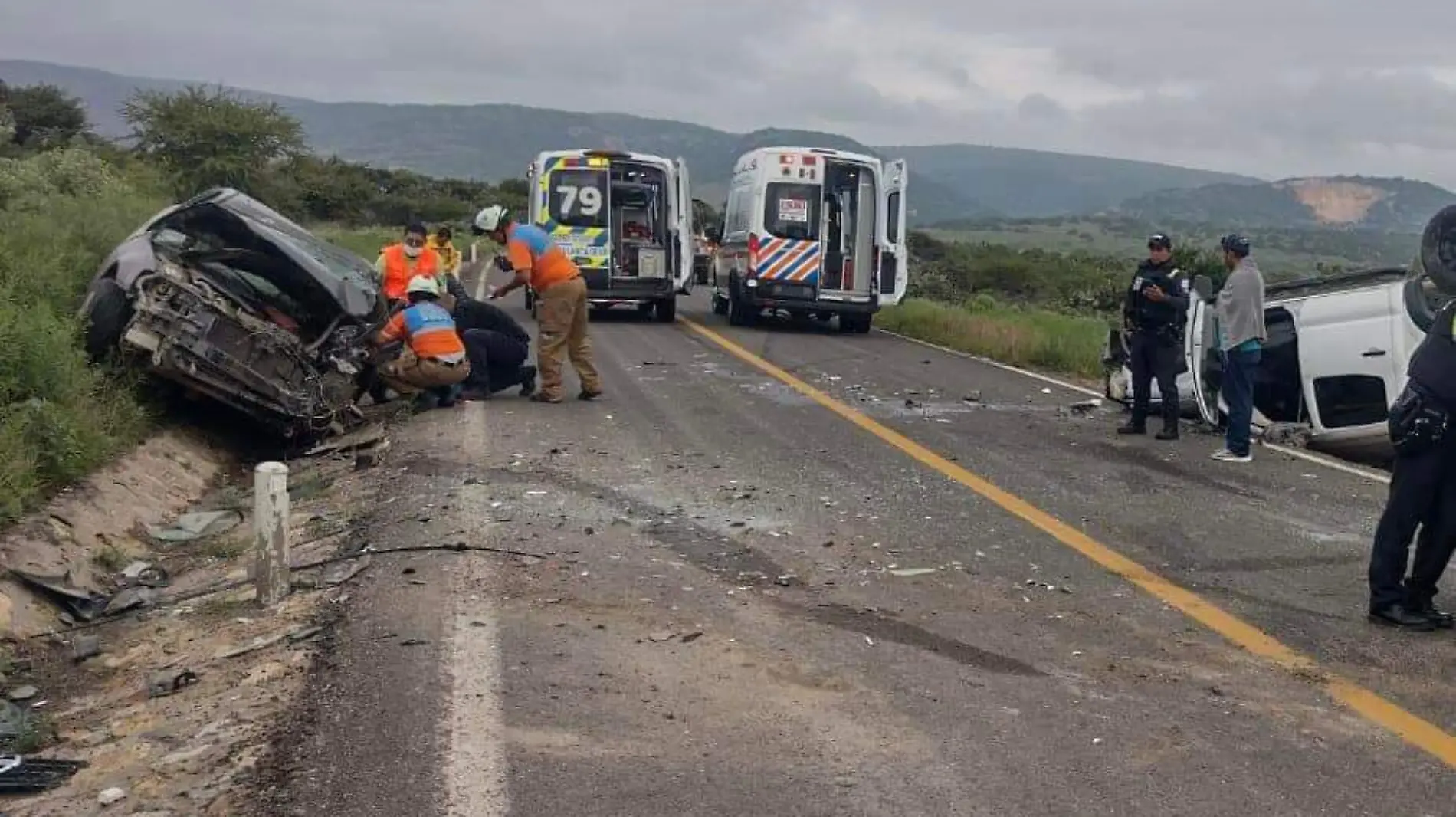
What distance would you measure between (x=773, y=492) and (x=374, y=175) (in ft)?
241

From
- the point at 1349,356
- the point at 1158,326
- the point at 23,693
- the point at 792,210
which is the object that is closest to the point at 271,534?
the point at 23,693

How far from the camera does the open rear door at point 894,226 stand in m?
19.0

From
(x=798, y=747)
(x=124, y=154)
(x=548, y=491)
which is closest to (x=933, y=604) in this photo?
(x=798, y=747)

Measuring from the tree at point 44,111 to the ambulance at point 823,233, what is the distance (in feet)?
90.1

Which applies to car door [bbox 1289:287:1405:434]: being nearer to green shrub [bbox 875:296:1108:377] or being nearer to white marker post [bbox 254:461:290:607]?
green shrub [bbox 875:296:1108:377]

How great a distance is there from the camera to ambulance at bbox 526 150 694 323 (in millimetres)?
19797

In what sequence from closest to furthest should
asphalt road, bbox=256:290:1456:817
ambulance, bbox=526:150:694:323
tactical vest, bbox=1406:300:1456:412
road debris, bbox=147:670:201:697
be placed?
asphalt road, bbox=256:290:1456:817 → road debris, bbox=147:670:201:697 → tactical vest, bbox=1406:300:1456:412 → ambulance, bbox=526:150:694:323

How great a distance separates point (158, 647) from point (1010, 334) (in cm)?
1398

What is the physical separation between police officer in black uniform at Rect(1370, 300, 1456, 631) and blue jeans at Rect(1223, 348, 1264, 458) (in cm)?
379

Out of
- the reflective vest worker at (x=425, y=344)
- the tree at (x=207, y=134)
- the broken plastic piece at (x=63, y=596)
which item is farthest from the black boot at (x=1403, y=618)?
the tree at (x=207, y=134)

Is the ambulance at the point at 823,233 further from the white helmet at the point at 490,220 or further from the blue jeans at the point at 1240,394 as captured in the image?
the blue jeans at the point at 1240,394

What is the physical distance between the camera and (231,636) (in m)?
5.38

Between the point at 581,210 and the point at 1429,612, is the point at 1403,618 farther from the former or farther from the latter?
the point at 581,210

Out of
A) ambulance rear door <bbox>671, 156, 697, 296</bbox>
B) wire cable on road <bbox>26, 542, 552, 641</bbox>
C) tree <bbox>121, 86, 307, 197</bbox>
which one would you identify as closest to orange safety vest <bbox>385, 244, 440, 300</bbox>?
wire cable on road <bbox>26, 542, 552, 641</bbox>
